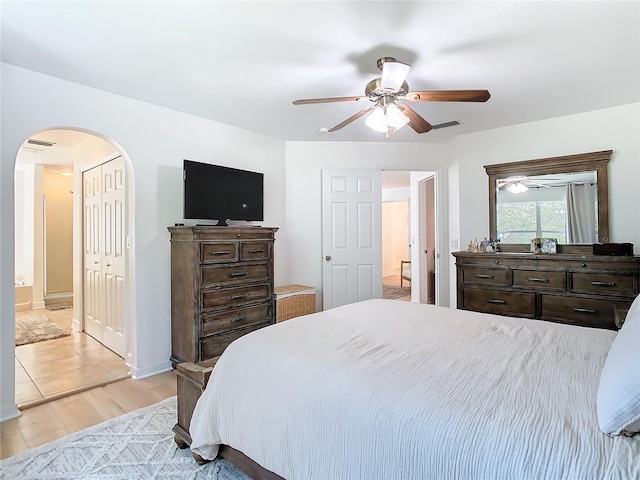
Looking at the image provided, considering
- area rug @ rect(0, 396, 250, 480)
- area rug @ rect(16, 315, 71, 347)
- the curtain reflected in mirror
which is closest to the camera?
area rug @ rect(0, 396, 250, 480)

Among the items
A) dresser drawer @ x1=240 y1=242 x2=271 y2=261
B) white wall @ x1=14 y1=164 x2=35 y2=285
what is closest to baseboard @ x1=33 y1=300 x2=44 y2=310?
white wall @ x1=14 y1=164 x2=35 y2=285

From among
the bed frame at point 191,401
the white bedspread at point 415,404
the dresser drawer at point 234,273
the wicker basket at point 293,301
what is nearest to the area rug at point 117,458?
the bed frame at point 191,401

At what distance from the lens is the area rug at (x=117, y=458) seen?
175cm

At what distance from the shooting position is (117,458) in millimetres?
1884

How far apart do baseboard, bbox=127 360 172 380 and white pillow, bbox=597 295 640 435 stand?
320 cm

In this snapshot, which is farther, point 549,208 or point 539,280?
point 549,208

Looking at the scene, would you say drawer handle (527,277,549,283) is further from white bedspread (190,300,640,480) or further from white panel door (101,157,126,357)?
white panel door (101,157,126,357)

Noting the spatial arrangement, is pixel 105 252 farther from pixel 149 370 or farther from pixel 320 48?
pixel 320 48

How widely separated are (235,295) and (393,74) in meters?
2.29

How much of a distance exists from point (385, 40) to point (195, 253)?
215 centimetres

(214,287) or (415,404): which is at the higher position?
(214,287)

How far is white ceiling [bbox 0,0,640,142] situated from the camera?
71.3 inches

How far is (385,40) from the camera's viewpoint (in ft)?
6.73

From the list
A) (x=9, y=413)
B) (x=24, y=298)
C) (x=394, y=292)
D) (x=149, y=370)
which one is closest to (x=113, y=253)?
(x=149, y=370)
